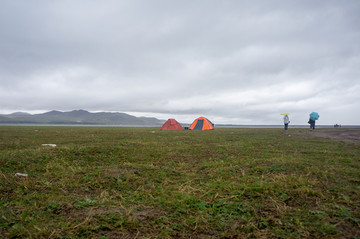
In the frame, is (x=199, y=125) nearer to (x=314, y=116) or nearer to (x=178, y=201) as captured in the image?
(x=314, y=116)

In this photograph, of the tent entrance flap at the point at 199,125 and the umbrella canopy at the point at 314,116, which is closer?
the umbrella canopy at the point at 314,116

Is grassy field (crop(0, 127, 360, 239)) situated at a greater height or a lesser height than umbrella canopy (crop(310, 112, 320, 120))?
lesser

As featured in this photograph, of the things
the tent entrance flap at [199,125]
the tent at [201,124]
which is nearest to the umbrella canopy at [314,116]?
the tent at [201,124]

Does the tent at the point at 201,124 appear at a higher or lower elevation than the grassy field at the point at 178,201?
higher

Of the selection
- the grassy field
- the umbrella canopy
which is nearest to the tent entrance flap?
the umbrella canopy

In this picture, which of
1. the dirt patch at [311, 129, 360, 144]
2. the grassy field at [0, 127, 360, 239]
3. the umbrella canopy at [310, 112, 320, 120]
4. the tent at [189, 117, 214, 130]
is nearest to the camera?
the grassy field at [0, 127, 360, 239]

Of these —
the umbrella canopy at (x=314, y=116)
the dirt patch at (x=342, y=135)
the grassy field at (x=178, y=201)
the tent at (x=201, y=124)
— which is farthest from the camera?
the tent at (x=201, y=124)

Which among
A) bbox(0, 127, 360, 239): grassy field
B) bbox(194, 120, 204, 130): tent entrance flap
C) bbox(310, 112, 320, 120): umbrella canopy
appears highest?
bbox(310, 112, 320, 120): umbrella canopy

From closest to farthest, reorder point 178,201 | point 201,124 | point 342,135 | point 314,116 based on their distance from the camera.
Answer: point 178,201 < point 342,135 < point 314,116 < point 201,124

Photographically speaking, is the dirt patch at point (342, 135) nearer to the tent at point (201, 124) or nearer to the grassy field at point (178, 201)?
the grassy field at point (178, 201)

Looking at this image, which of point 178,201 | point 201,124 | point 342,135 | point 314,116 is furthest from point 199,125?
point 178,201

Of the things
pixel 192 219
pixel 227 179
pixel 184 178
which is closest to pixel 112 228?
pixel 192 219

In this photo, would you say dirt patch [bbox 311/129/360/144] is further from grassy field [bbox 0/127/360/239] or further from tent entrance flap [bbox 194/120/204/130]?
tent entrance flap [bbox 194/120/204/130]

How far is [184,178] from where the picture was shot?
680cm
